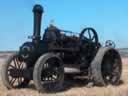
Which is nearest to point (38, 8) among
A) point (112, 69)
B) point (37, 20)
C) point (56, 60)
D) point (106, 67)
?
point (37, 20)

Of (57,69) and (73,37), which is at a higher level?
(73,37)

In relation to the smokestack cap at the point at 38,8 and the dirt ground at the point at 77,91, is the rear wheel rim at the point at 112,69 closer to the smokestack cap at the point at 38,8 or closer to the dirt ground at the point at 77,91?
the dirt ground at the point at 77,91

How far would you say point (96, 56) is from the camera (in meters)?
15.8

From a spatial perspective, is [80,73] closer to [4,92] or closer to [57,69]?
[57,69]

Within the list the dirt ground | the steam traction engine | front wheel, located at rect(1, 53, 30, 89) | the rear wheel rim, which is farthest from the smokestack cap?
the rear wheel rim

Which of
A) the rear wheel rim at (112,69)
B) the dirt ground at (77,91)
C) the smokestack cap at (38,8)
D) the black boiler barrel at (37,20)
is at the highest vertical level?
the smokestack cap at (38,8)

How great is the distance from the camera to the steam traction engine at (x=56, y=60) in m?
14.1

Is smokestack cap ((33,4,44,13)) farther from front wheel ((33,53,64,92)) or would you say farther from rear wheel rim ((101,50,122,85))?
rear wheel rim ((101,50,122,85))

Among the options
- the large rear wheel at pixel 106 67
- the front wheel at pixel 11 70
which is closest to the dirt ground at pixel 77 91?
the front wheel at pixel 11 70

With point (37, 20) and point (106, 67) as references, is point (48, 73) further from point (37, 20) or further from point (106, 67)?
point (106, 67)

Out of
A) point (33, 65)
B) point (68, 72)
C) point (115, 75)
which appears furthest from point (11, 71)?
point (115, 75)

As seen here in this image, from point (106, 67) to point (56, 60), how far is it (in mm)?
2748

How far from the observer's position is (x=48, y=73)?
14055 millimetres

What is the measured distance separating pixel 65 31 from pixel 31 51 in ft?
6.14
